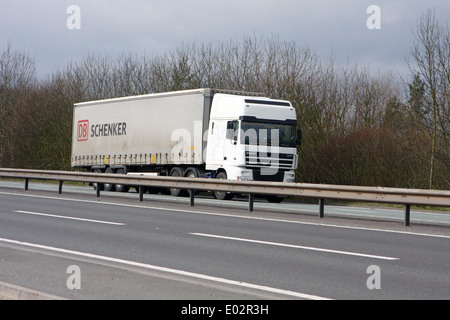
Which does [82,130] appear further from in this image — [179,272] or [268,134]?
[179,272]

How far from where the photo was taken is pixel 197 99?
81.0 feet

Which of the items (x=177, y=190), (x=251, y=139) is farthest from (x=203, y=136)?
(x=177, y=190)

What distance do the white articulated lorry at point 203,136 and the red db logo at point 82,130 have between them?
68.6 inches

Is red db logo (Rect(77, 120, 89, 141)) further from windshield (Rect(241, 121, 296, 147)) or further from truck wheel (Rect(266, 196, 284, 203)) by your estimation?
windshield (Rect(241, 121, 296, 147))

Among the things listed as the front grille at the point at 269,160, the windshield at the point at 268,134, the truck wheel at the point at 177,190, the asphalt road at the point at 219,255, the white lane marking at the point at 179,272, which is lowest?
the white lane marking at the point at 179,272

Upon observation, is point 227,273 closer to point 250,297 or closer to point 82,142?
point 250,297

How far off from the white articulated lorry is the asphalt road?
6748 millimetres

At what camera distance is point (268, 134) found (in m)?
23.3

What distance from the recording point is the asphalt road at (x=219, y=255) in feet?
23.3

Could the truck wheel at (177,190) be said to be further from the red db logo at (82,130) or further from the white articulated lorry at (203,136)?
the red db logo at (82,130)

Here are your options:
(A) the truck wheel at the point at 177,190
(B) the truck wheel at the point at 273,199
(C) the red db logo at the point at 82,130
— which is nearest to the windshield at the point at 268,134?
(B) the truck wheel at the point at 273,199

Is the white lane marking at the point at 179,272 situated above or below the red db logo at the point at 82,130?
below

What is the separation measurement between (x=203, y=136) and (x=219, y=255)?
14.9 meters
